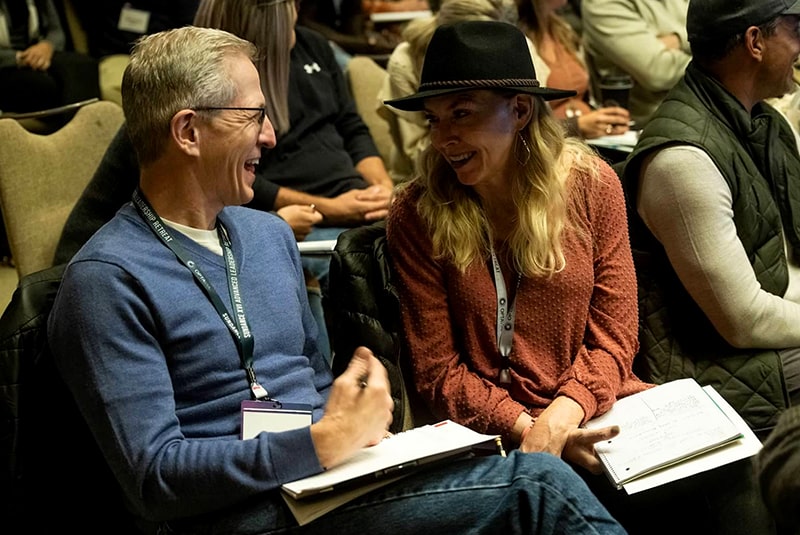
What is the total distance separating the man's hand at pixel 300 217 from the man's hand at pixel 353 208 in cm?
28

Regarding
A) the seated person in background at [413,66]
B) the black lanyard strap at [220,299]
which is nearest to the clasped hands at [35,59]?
the seated person in background at [413,66]

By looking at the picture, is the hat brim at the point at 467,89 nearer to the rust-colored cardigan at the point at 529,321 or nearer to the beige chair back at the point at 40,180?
the rust-colored cardigan at the point at 529,321

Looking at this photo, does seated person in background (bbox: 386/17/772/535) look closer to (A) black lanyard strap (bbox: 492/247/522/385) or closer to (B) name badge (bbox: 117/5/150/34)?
(A) black lanyard strap (bbox: 492/247/522/385)

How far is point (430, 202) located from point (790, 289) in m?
0.90

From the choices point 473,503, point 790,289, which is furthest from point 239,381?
point 790,289

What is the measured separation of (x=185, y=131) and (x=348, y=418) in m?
0.57

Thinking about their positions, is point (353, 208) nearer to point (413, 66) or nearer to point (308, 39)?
point (413, 66)

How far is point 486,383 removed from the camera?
2006 millimetres

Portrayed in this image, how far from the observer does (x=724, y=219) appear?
210cm

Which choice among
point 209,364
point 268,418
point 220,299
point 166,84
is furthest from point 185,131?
point 268,418

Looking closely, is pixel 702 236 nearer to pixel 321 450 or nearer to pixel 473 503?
pixel 473 503

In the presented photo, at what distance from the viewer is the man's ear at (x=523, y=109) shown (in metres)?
2.04

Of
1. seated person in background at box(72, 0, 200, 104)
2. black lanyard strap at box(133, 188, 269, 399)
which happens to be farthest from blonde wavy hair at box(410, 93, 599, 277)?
seated person in background at box(72, 0, 200, 104)

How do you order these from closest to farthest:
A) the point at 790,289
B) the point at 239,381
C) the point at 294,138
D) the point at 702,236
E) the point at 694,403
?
the point at 239,381 < the point at 694,403 < the point at 702,236 < the point at 790,289 < the point at 294,138
